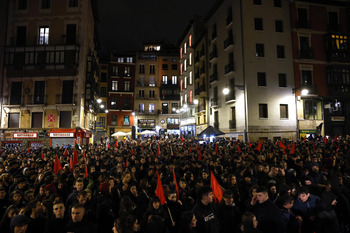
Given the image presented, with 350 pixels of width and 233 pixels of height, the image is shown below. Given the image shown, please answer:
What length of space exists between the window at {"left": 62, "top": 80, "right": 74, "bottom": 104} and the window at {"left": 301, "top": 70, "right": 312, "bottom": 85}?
92.7 feet

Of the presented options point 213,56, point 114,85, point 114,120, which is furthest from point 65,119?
point 114,85

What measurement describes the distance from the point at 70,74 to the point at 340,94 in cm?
3313

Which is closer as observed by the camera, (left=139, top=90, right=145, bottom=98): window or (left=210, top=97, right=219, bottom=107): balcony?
(left=210, top=97, right=219, bottom=107): balcony

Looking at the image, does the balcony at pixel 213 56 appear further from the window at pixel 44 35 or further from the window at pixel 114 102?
the window at pixel 114 102

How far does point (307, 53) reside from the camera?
91.8 feet

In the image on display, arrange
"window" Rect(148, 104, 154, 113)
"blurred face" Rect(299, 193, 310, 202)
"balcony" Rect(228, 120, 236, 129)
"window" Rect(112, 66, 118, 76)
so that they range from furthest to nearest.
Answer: "window" Rect(148, 104, 154, 113) < "window" Rect(112, 66, 118, 76) < "balcony" Rect(228, 120, 236, 129) < "blurred face" Rect(299, 193, 310, 202)

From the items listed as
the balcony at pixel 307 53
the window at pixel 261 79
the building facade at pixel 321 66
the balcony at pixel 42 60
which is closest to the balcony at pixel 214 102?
the window at pixel 261 79

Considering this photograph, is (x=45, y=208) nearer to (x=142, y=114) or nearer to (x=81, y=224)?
(x=81, y=224)

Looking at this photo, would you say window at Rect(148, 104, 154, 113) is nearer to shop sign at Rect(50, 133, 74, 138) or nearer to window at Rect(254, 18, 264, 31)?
shop sign at Rect(50, 133, 74, 138)

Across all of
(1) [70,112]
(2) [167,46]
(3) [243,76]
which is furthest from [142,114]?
(3) [243,76]

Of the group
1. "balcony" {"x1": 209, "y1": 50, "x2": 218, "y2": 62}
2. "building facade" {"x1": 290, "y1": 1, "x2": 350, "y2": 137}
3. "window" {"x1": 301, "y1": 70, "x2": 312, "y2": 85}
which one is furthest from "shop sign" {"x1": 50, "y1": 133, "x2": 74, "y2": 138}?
"window" {"x1": 301, "y1": 70, "x2": 312, "y2": 85}

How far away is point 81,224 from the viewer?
13.7 feet

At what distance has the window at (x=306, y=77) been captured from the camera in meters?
27.9

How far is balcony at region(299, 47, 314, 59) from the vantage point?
2786cm
